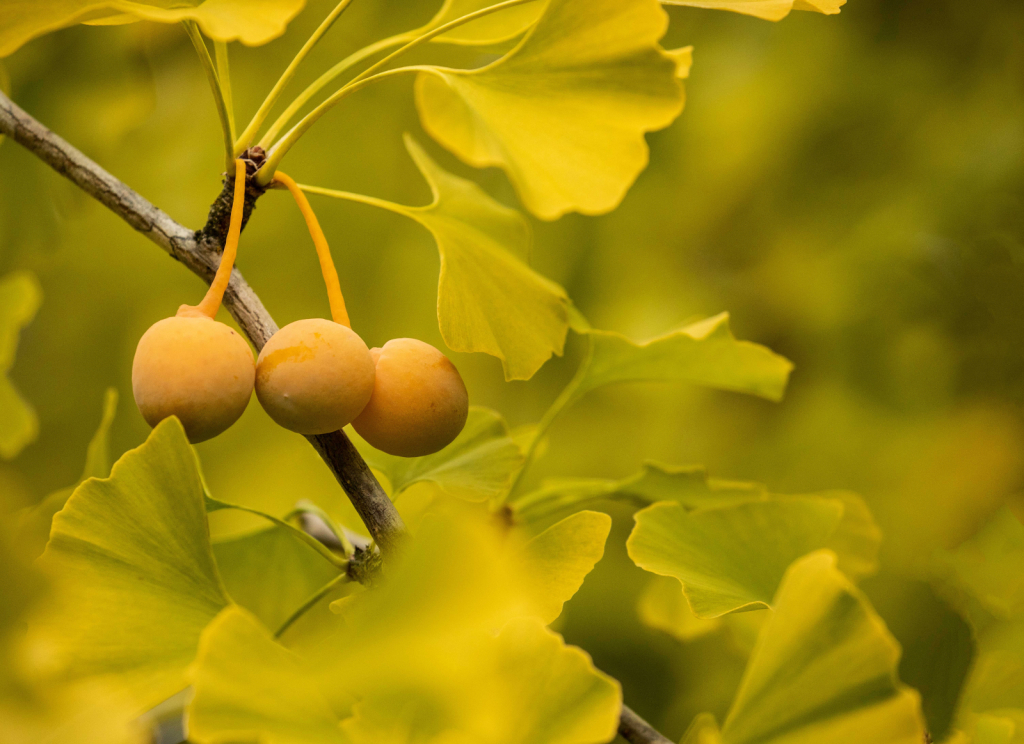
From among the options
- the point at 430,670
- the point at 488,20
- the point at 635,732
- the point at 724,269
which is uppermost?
the point at 488,20

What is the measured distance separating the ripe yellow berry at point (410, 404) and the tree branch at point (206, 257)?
13 millimetres

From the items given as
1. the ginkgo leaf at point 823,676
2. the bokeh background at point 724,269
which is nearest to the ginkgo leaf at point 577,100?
the ginkgo leaf at point 823,676

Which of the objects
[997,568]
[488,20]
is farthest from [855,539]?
[488,20]

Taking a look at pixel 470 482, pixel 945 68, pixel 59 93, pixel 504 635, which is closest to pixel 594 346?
pixel 470 482

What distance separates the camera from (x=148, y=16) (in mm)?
197

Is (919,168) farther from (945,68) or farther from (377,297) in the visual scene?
(377,297)

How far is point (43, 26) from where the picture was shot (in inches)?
7.8

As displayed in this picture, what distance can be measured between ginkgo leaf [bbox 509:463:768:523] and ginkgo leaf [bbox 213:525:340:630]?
111 mm

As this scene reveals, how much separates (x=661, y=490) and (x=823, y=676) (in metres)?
0.19

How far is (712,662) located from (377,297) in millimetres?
581

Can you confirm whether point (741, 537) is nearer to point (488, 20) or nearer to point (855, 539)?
point (855, 539)

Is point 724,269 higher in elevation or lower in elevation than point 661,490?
lower

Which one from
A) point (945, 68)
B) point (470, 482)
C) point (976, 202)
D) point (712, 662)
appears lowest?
point (712, 662)

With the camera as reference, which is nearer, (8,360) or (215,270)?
(215,270)
